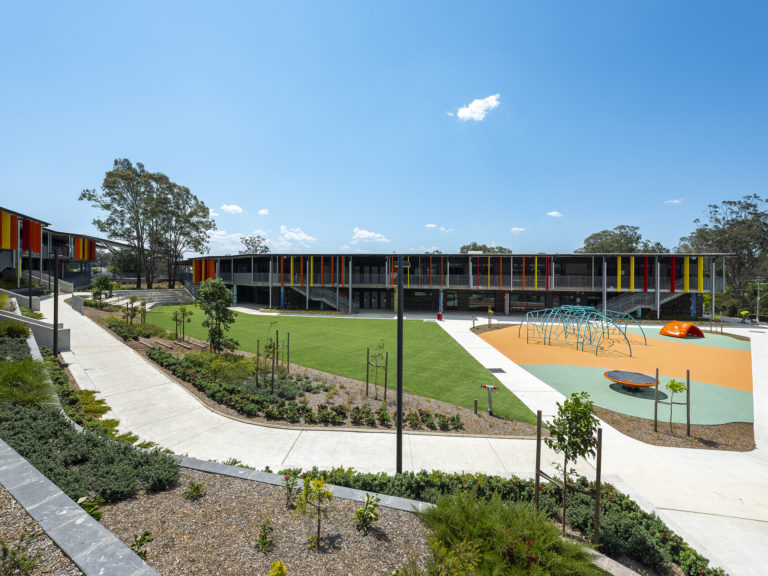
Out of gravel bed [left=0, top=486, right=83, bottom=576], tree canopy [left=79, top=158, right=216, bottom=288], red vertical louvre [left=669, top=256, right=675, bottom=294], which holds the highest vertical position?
tree canopy [left=79, top=158, right=216, bottom=288]

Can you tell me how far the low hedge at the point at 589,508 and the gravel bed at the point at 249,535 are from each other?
0.90 metres

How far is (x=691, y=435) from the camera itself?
9.48m

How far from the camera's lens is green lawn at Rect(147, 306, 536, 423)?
40.1 ft

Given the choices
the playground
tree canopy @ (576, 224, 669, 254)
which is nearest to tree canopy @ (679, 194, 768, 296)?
tree canopy @ (576, 224, 669, 254)

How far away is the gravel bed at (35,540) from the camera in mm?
3076

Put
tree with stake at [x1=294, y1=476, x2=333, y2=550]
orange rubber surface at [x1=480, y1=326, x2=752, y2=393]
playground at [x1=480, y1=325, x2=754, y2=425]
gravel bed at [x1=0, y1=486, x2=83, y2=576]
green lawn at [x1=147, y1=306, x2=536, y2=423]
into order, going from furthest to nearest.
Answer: orange rubber surface at [x1=480, y1=326, x2=752, y2=393], green lawn at [x1=147, y1=306, x2=536, y2=423], playground at [x1=480, y1=325, x2=754, y2=425], tree with stake at [x1=294, y1=476, x2=333, y2=550], gravel bed at [x1=0, y1=486, x2=83, y2=576]

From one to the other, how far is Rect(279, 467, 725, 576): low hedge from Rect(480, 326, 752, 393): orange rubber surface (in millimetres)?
12176

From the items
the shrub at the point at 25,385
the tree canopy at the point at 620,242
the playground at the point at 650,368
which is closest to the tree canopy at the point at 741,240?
the tree canopy at the point at 620,242

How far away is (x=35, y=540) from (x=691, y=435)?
14188mm

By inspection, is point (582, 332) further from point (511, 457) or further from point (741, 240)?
point (741, 240)

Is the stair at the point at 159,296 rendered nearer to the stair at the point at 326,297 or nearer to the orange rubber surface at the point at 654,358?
the stair at the point at 326,297

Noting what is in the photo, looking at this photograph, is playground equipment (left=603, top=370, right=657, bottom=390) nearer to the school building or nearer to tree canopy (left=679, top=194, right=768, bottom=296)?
the school building

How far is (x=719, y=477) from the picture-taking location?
7.29 m

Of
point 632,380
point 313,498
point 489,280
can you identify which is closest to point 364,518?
point 313,498
